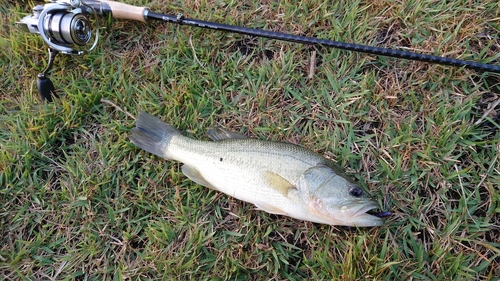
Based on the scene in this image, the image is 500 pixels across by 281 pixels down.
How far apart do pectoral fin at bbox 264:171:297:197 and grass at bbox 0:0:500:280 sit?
0.39m

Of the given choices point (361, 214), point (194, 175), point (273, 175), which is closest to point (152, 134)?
point (194, 175)

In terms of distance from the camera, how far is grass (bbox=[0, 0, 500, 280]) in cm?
270

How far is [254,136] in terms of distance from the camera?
309 centimetres

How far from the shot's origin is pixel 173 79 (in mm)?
3320

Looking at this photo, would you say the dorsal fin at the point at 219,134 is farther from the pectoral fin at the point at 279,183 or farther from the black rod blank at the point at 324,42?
the black rod blank at the point at 324,42

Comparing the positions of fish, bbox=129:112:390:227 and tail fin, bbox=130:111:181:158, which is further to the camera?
tail fin, bbox=130:111:181:158

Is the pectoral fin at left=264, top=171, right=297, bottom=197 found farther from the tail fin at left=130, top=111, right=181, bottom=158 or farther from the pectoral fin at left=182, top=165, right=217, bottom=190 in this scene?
the tail fin at left=130, top=111, right=181, bottom=158

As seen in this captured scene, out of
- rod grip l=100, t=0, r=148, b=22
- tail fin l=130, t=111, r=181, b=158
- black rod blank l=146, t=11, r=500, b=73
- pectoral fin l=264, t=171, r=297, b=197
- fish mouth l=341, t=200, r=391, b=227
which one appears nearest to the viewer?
fish mouth l=341, t=200, r=391, b=227

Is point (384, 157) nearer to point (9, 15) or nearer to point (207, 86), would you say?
point (207, 86)

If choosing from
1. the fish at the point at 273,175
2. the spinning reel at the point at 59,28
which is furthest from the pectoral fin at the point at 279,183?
the spinning reel at the point at 59,28

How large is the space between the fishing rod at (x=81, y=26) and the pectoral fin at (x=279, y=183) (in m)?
1.23

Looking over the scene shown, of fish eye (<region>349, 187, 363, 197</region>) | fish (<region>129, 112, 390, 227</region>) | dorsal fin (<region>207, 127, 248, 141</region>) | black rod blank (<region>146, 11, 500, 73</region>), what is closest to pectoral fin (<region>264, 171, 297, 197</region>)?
fish (<region>129, 112, 390, 227</region>)

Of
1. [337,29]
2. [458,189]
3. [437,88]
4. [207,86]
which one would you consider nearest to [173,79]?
[207,86]

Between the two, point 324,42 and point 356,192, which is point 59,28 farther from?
point 356,192
